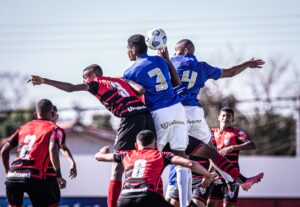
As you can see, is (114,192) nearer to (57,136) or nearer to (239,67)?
(57,136)

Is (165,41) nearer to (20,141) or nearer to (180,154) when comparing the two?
(180,154)

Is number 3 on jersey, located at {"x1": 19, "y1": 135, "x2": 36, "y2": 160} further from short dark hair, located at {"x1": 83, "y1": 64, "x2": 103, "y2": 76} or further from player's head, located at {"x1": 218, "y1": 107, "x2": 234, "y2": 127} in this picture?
player's head, located at {"x1": 218, "y1": 107, "x2": 234, "y2": 127}

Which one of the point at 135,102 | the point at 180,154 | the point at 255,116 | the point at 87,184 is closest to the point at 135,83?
the point at 135,102

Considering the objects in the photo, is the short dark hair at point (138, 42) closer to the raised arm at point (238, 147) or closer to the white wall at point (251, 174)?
the raised arm at point (238, 147)

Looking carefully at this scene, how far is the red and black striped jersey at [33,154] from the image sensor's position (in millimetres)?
12688

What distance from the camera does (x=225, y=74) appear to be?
13211 mm

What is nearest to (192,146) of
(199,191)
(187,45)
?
(187,45)

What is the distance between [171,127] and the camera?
39.2 ft

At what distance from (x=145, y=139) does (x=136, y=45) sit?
1794mm

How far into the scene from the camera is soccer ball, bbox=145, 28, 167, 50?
11844 mm

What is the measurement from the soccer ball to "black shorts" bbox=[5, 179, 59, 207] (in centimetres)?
304

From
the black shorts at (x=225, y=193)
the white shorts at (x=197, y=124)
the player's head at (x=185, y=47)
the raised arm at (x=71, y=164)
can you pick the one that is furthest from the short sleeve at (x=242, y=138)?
the raised arm at (x=71, y=164)

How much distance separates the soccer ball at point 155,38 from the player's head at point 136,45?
11 centimetres

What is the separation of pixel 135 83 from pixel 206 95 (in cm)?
3220
